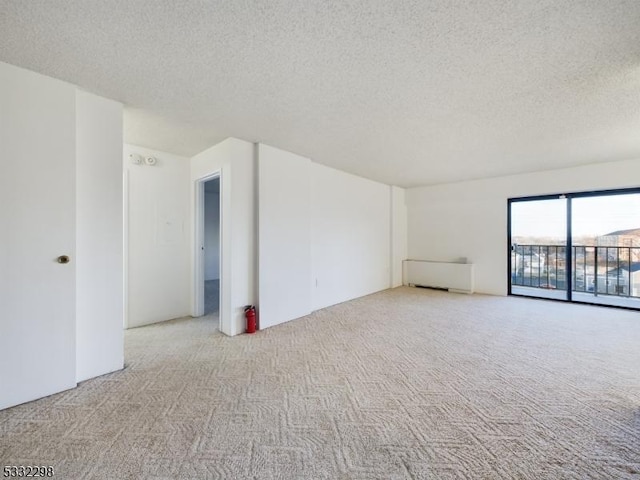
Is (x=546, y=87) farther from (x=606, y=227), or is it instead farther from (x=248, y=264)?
(x=606, y=227)

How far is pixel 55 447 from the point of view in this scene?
1.51 m

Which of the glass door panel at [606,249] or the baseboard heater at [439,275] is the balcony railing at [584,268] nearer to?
the glass door panel at [606,249]

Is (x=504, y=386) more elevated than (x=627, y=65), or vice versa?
(x=627, y=65)

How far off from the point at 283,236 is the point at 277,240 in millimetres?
118

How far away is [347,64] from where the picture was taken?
6.13 feet

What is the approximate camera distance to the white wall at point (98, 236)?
7.34 ft

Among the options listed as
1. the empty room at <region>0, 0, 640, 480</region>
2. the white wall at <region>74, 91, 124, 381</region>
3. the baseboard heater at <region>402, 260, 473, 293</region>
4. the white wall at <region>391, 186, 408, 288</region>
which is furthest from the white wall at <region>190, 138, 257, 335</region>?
the baseboard heater at <region>402, 260, 473, 293</region>

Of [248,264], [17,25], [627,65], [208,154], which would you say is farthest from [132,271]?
[627,65]

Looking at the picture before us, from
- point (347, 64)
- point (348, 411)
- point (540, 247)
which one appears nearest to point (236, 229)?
point (347, 64)

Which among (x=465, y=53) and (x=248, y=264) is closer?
(x=465, y=53)

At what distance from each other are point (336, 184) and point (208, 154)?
2.15m

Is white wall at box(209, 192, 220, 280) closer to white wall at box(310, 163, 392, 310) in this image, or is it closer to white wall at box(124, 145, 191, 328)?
white wall at box(124, 145, 191, 328)

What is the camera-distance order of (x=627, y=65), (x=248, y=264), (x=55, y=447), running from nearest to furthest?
(x=55, y=447) < (x=627, y=65) < (x=248, y=264)

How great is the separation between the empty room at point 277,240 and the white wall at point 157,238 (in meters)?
0.03
